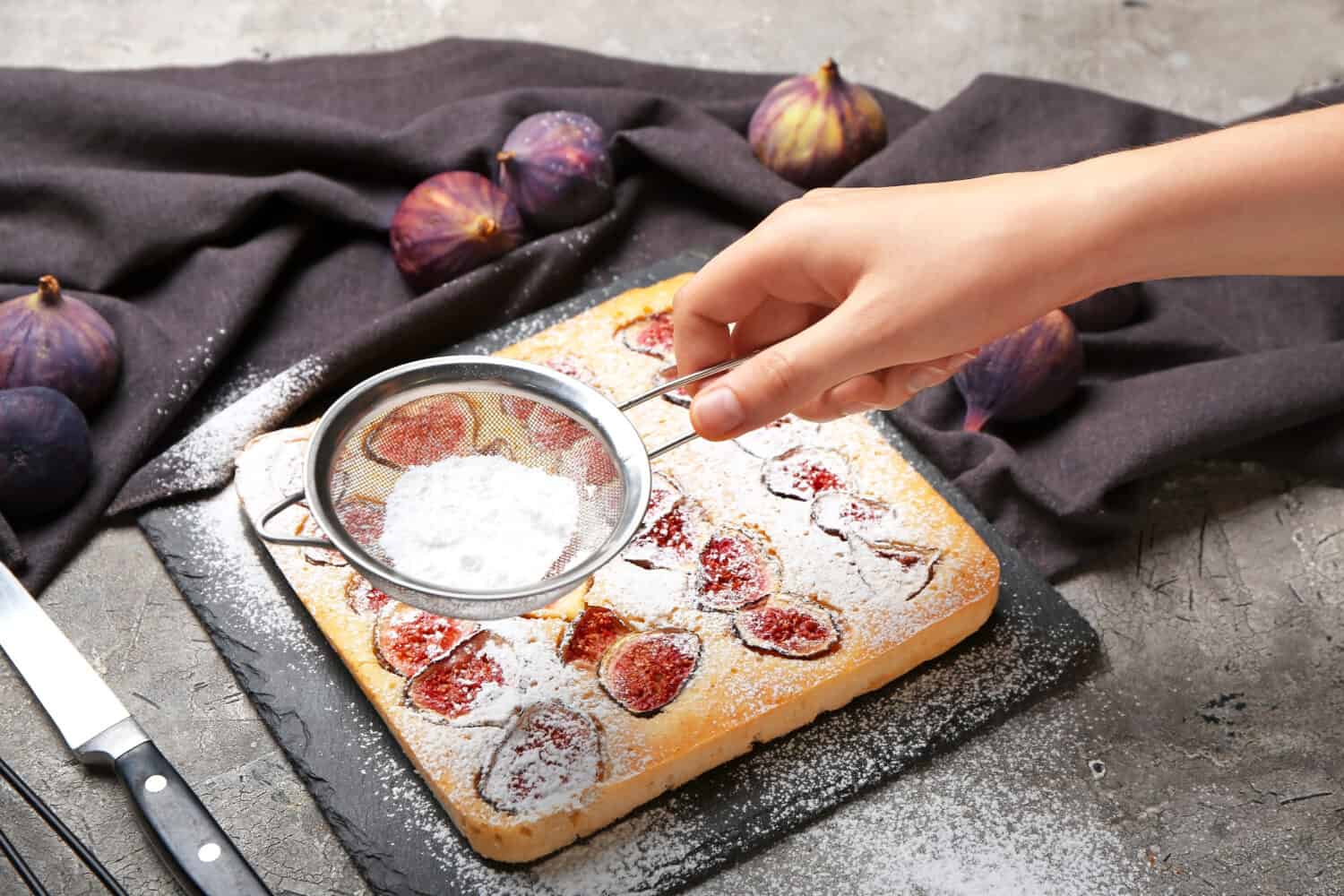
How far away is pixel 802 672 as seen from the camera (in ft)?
5.34

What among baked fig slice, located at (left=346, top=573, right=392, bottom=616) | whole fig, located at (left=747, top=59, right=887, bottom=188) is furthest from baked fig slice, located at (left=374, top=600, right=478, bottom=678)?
whole fig, located at (left=747, top=59, right=887, bottom=188)

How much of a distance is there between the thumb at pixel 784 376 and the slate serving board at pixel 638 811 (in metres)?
0.45

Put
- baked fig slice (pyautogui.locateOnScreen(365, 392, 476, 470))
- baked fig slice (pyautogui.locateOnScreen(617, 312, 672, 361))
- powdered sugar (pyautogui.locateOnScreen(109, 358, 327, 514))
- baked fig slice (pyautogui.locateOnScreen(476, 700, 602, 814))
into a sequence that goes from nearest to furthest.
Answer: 1. baked fig slice (pyautogui.locateOnScreen(476, 700, 602, 814))
2. baked fig slice (pyautogui.locateOnScreen(365, 392, 476, 470))
3. powdered sugar (pyautogui.locateOnScreen(109, 358, 327, 514))
4. baked fig slice (pyautogui.locateOnScreen(617, 312, 672, 361))

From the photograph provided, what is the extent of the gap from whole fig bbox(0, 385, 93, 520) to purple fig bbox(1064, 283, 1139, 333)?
1.43 meters

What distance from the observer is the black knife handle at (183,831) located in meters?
1.44

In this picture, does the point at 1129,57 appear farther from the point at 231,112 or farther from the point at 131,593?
the point at 131,593

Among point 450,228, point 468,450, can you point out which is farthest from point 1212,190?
point 450,228

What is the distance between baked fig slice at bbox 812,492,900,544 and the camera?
5.82ft

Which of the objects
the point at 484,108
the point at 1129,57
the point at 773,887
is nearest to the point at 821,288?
the point at 773,887

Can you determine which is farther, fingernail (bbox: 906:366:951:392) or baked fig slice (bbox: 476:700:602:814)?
fingernail (bbox: 906:366:951:392)

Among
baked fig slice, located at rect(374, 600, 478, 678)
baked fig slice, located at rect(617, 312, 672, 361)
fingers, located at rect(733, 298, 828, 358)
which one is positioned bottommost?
baked fig slice, located at rect(374, 600, 478, 678)

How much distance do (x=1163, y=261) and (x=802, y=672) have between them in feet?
2.04

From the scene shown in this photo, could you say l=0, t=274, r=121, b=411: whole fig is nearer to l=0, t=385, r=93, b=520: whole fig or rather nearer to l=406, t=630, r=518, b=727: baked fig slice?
l=0, t=385, r=93, b=520: whole fig

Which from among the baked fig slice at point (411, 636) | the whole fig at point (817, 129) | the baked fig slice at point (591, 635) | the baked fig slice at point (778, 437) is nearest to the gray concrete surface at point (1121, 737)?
the baked fig slice at point (411, 636)
